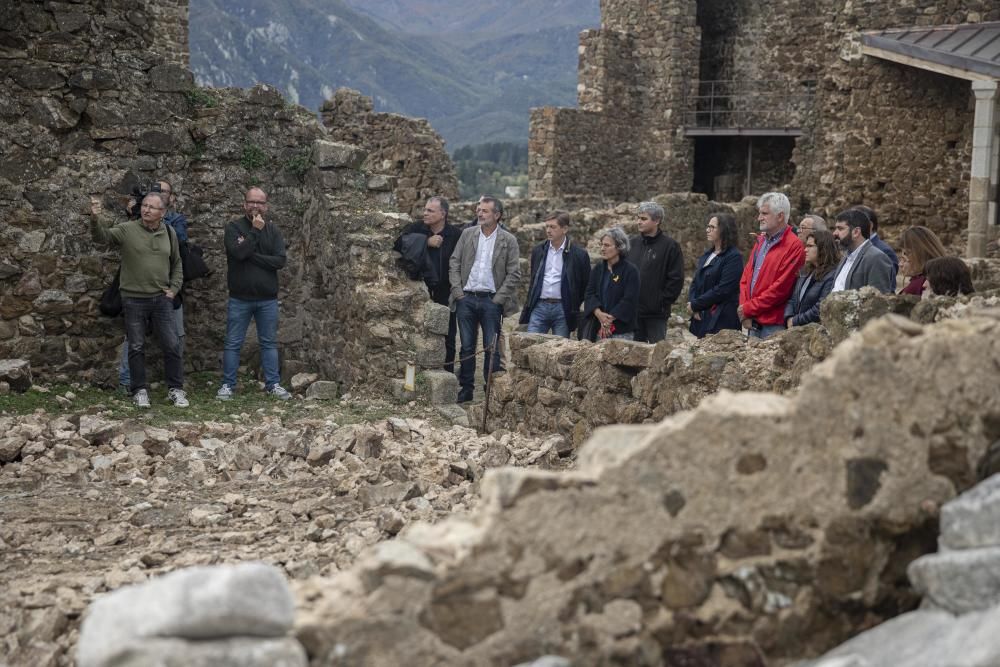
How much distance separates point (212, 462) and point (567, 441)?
2.18 meters

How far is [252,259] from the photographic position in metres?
9.55

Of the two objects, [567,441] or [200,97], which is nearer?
[567,441]

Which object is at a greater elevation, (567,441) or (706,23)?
(706,23)

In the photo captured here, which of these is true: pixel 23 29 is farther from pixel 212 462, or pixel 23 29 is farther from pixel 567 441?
pixel 567 441

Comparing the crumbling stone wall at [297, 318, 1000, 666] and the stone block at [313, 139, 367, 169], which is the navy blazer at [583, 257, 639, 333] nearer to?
the stone block at [313, 139, 367, 169]

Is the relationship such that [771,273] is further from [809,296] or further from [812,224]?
[812,224]

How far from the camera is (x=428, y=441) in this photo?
7.85 m

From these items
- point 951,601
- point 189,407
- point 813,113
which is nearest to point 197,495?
point 189,407

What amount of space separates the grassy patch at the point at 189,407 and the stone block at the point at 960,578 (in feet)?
19.1

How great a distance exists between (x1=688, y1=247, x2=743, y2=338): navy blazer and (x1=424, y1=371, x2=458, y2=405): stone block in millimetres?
2107

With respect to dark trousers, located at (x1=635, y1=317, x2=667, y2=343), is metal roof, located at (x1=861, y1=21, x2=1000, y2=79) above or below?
above

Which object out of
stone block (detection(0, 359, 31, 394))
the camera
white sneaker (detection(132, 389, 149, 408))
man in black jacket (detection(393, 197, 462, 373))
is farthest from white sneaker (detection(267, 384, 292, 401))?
stone block (detection(0, 359, 31, 394))

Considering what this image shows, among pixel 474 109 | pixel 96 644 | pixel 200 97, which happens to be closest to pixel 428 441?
pixel 200 97

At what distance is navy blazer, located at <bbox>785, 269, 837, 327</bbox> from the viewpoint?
7156 mm
